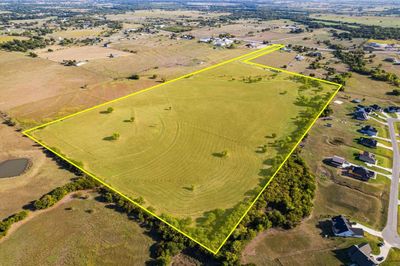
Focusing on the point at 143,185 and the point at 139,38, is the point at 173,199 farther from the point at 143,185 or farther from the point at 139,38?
the point at 139,38

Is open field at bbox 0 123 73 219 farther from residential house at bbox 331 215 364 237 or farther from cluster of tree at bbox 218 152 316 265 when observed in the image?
residential house at bbox 331 215 364 237

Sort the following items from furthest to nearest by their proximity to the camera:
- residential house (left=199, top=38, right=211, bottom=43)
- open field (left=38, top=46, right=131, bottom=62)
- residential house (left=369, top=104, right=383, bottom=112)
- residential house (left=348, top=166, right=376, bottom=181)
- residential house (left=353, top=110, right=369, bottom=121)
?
residential house (left=199, top=38, right=211, bottom=43) < open field (left=38, top=46, right=131, bottom=62) < residential house (left=369, top=104, right=383, bottom=112) < residential house (left=353, top=110, right=369, bottom=121) < residential house (left=348, top=166, right=376, bottom=181)

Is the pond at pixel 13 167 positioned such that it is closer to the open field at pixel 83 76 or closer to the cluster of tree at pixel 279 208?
the open field at pixel 83 76

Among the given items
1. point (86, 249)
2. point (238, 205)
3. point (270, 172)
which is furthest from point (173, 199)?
point (270, 172)

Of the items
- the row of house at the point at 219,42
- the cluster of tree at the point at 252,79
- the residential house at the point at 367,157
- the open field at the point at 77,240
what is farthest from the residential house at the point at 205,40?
the open field at the point at 77,240

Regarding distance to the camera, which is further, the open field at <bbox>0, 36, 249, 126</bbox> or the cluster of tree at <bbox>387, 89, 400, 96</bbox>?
the cluster of tree at <bbox>387, 89, 400, 96</bbox>

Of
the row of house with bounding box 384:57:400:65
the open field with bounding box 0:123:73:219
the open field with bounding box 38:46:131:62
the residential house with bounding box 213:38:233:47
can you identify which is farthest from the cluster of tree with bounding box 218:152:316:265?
the residential house with bounding box 213:38:233:47

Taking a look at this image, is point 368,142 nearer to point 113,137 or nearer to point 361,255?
point 361,255
